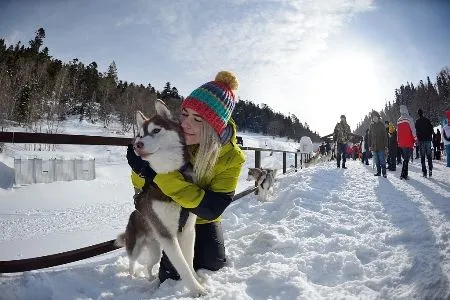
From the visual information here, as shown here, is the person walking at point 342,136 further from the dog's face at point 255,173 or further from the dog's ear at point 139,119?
the dog's ear at point 139,119

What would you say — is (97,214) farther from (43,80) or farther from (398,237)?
(43,80)

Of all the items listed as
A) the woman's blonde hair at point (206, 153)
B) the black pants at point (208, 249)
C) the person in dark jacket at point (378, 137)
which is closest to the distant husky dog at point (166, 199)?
the woman's blonde hair at point (206, 153)

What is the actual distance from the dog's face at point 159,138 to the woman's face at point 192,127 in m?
0.09

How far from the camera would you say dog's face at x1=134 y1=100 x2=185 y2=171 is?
210cm

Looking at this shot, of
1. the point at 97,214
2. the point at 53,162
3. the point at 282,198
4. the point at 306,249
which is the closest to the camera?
the point at 306,249

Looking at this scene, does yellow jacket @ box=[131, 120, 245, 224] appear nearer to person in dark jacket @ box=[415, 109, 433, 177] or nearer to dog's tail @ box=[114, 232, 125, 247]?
dog's tail @ box=[114, 232, 125, 247]

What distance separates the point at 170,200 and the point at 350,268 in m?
1.58

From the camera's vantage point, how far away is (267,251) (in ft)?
10.2

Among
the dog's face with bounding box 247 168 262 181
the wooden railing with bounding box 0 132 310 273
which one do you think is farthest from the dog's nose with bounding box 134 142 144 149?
the dog's face with bounding box 247 168 262 181

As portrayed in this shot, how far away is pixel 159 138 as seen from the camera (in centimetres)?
216

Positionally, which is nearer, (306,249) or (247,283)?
(247,283)


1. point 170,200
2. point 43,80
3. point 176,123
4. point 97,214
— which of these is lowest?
point 97,214

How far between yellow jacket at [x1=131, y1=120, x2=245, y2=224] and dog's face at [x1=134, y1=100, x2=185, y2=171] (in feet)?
0.51

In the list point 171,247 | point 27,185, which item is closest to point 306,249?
point 171,247
